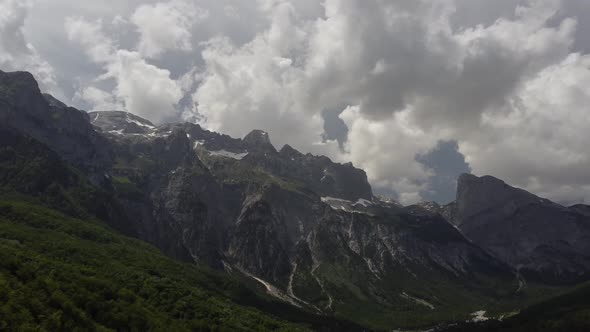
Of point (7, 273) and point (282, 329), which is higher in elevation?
point (7, 273)

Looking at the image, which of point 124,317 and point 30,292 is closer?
point 30,292

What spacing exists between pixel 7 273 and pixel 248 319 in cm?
9343

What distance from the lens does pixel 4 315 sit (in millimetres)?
82188

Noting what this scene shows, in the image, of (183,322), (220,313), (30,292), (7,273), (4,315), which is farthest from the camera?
(220,313)

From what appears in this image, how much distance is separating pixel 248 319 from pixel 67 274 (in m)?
75.0

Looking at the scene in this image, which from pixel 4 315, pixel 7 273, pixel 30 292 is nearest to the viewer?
pixel 4 315

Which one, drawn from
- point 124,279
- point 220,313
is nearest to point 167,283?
point 124,279

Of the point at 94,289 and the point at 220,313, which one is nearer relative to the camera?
the point at 94,289

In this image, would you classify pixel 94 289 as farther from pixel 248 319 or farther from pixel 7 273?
pixel 248 319

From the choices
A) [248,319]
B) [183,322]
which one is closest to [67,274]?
[183,322]

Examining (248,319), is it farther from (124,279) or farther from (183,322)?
(124,279)

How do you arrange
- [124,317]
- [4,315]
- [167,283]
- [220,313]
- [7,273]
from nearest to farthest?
1. [4,315]
2. [7,273]
3. [124,317]
4. [220,313]
5. [167,283]

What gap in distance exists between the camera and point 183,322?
14225 cm

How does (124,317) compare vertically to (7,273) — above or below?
below
